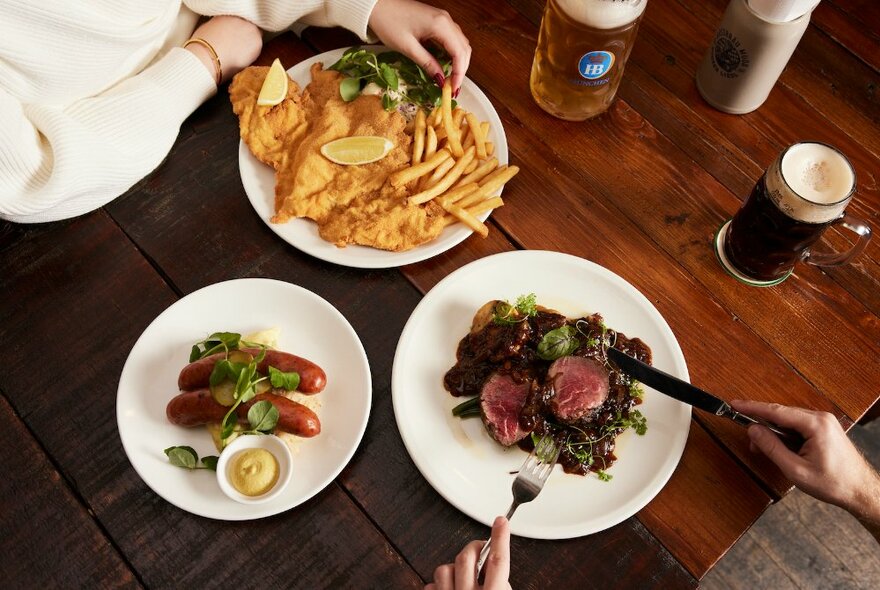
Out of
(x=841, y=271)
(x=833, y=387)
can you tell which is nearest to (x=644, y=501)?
(x=833, y=387)

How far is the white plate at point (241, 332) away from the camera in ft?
5.78

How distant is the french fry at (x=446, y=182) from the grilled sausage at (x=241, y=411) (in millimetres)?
662

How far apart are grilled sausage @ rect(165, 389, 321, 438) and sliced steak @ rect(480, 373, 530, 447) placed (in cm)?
43

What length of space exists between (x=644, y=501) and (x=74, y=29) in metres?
1.91

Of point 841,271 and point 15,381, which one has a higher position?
point 841,271

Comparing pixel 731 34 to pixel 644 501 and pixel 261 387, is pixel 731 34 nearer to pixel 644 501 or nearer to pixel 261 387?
pixel 644 501

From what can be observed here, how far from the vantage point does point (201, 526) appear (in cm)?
178

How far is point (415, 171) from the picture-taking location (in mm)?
2064

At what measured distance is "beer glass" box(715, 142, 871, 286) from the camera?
179cm

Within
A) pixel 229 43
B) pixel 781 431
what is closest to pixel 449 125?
pixel 229 43


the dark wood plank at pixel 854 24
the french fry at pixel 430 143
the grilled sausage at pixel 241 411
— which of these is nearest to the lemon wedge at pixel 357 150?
the french fry at pixel 430 143

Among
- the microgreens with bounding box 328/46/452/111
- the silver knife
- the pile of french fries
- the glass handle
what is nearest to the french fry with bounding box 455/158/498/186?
the pile of french fries

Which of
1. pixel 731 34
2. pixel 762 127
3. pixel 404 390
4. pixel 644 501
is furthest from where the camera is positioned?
pixel 762 127

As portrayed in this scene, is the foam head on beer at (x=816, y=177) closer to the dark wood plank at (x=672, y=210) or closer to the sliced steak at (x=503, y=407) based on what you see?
the dark wood plank at (x=672, y=210)
